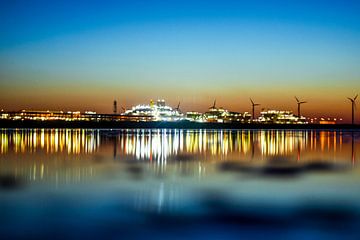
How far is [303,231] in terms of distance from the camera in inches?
469

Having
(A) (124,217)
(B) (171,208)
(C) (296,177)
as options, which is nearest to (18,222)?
(A) (124,217)

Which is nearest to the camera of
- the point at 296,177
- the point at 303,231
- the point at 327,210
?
the point at 303,231

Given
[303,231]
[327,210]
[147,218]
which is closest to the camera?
[303,231]

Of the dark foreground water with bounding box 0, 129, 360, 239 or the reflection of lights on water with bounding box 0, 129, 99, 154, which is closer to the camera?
the dark foreground water with bounding box 0, 129, 360, 239

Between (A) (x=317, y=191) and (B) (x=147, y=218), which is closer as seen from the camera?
(B) (x=147, y=218)

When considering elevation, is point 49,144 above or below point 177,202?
below

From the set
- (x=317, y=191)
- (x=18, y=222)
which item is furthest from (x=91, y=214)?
(x=317, y=191)

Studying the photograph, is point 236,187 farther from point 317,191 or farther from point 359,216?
point 359,216

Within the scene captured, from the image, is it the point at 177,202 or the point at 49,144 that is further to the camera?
the point at 49,144

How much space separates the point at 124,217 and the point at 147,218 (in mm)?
630

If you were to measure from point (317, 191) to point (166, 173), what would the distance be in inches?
338

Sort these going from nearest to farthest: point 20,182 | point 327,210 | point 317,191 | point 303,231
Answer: point 303,231
point 327,210
point 317,191
point 20,182

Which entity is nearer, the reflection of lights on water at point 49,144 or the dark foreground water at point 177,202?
the dark foreground water at point 177,202

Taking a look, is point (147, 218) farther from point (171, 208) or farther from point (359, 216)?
point (359, 216)
